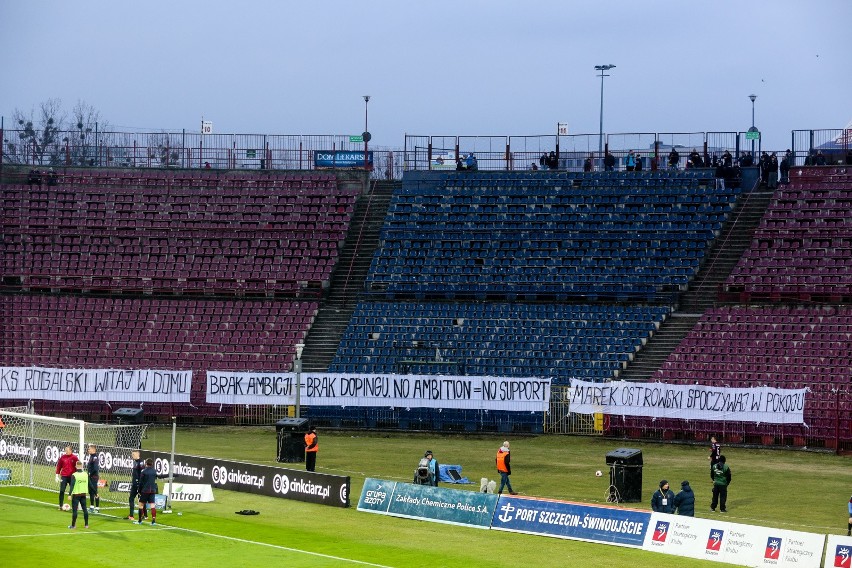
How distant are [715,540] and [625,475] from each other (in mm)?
6707

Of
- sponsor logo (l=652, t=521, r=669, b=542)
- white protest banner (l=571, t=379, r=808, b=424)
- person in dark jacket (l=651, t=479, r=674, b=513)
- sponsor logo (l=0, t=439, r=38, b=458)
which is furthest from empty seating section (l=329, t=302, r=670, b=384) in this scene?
sponsor logo (l=652, t=521, r=669, b=542)

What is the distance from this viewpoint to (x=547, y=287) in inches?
2297

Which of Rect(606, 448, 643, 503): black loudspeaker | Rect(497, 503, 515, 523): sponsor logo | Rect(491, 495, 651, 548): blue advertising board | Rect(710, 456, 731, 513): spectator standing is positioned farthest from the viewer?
Rect(606, 448, 643, 503): black loudspeaker

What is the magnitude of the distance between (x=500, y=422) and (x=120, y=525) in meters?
21.9

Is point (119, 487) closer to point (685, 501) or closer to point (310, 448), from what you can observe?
point (310, 448)

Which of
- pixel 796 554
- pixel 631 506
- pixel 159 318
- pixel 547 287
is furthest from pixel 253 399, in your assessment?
pixel 796 554

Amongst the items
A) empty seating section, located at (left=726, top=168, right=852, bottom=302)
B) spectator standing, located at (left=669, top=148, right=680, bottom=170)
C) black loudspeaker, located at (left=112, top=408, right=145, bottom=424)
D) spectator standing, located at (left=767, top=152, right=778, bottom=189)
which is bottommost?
black loudspeaker, located at (left=112, top=408, right=145, bottom=424)

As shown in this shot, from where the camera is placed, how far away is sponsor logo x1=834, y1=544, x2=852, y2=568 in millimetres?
26822

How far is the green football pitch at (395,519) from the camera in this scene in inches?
1157

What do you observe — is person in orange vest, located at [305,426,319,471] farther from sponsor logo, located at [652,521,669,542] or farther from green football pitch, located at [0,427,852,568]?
sponsor logo, located at [652,521,669,542]

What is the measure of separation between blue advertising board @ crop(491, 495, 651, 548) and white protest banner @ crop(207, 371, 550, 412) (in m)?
17.6

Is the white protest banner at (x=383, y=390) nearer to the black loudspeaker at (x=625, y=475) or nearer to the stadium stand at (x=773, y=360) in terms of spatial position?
the stadium stand at (x=773, y=360)

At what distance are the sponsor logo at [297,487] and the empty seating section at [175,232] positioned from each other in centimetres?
2467

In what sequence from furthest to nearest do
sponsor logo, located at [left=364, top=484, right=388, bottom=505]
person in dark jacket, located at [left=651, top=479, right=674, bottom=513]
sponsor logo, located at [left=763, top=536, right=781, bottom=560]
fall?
1. sponsor logo, located at [left=364, top=484, right=388, bottom=505]
2. person in dark jacket, located at [left=651, top=479, right=674, bottom=513]
3. sponsor logo, located at [left=763, top=536, right=781, bottom=560]
